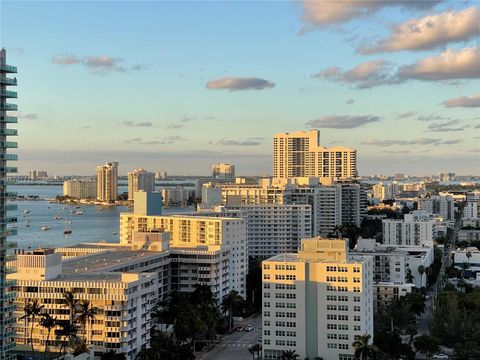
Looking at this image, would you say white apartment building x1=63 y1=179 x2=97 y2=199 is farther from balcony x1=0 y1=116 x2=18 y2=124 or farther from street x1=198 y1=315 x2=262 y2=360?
balcony x1=0 y1=116 x2=18 y2=124

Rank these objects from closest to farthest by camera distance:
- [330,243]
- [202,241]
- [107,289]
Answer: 1. [107,289]
2. [330,243]
3. [202,241]

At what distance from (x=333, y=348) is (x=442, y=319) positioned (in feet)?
22.2

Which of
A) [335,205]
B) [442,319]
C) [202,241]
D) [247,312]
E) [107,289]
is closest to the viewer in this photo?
[107,289]

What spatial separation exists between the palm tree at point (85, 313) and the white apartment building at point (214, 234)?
1253 centimetres

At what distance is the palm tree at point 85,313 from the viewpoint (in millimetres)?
23641

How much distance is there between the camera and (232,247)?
39000mm

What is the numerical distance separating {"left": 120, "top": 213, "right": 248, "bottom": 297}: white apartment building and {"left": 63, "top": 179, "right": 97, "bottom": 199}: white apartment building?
111m

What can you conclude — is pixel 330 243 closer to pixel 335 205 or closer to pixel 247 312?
pixel 247 312

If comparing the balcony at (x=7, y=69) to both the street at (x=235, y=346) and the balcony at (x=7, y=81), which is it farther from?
the street at (x=235, y=346)

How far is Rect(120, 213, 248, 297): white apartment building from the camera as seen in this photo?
38.8m

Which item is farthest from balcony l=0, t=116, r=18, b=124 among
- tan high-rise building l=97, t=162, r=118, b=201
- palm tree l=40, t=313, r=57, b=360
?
tan high-rise building l=97, t=162, r=118, b=201

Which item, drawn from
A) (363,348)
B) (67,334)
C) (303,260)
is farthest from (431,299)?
(67,334)

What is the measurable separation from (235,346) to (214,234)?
10.8 metres

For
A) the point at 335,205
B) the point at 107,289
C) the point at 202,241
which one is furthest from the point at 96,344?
the point at 335,205
